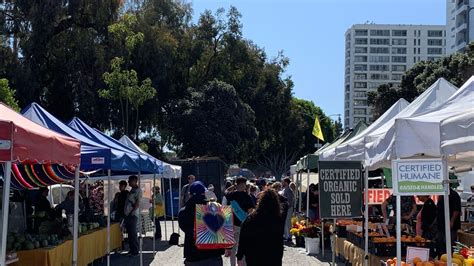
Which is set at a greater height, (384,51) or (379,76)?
(384,51)

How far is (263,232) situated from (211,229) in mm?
612

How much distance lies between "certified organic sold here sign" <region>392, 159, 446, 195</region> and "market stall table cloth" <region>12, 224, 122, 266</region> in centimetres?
528

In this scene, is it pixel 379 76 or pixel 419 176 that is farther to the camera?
pixel 379 76

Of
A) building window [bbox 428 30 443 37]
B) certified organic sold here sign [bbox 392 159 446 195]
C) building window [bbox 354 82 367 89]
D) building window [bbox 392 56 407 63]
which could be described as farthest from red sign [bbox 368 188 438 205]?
building window [bbox 428 30 443 37]

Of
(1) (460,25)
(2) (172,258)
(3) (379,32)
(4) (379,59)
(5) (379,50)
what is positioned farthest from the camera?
(3) (379,32)

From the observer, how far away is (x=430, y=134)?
666 cm

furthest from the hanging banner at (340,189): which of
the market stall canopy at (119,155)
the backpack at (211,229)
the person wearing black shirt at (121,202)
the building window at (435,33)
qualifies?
the building window at (435,33)

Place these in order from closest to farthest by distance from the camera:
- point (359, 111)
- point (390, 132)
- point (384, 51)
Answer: point (390, 132) → point (359, 111) → point (384, 51)

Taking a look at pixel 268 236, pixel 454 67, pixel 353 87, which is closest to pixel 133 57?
pixel 454 67

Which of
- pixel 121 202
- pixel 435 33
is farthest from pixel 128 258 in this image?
pixel 435 33

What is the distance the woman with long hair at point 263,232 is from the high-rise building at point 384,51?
16299cm

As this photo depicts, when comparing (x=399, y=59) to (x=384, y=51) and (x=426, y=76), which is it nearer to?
(x=384, y=51)

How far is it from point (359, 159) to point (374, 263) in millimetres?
1969

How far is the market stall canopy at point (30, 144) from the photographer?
18.2ft
